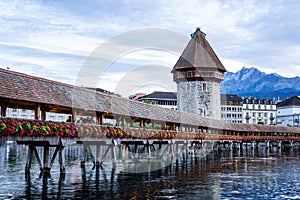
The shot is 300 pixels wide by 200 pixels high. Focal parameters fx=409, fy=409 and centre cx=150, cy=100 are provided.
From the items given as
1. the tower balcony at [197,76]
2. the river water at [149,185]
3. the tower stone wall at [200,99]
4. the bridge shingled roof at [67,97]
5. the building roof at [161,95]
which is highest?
the building roof at [161,95]

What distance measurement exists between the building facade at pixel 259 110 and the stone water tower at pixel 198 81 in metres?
52.8

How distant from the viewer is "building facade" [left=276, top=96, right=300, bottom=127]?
11156cm

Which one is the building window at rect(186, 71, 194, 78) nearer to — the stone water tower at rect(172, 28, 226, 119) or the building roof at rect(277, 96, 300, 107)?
the stone water tower at rect(172, 28, 226, 119)

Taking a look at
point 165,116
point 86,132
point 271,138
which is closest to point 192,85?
point 271,138

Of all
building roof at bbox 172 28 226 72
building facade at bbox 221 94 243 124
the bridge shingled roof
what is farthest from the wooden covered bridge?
building facade at bbox 221 94 243 124

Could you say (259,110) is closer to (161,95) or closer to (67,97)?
(161,95)

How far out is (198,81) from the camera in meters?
59.2

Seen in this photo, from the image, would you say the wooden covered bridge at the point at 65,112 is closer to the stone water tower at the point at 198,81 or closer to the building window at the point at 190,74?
the stone water tower at the point at 198,81

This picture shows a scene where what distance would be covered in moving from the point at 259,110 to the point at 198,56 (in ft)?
192

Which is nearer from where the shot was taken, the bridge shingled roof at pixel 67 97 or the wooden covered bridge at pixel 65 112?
the wooden covered bridge at pixel 65 112

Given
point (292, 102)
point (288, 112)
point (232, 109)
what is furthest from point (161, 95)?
point (292, 102)

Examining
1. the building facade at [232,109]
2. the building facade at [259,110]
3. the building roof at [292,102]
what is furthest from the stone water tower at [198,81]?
the building roof at [292,102]

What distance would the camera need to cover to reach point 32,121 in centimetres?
1664

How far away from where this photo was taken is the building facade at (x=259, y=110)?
112 meters
